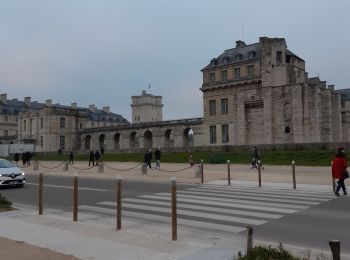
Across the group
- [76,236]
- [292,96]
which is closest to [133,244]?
[76,236]

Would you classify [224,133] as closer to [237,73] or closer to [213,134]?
[213,134]

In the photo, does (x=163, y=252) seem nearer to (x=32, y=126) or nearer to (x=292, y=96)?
(x=292, y=96)

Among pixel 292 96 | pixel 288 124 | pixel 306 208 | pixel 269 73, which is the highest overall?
pixel 269 73

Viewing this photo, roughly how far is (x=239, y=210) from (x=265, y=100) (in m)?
42.2

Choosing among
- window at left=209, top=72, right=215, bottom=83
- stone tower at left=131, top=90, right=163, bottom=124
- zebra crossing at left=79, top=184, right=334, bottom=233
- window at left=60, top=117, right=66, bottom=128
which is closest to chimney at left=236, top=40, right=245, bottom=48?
window at left=209, top=72, right=215, bottom=83

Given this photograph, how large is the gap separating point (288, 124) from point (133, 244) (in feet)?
152

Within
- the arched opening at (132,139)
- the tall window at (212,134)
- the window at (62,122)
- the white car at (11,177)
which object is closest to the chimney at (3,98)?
the window at (62,122)

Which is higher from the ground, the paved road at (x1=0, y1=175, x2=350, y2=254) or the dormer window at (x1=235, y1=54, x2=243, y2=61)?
the dormer window at (x1=235, y1=54, x2=243, y2=61)

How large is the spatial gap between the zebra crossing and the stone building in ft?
115

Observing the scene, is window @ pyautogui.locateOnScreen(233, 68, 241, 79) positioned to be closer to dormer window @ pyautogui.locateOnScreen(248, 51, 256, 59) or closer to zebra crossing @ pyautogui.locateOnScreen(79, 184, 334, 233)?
dormer window @ pyautogui.locateOnScreen(248, 51, 256, 59)

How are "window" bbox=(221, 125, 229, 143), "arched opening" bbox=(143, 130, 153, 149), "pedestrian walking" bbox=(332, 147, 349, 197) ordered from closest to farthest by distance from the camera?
"pedestrian walking" bbox=(332, 147, 349, 197) < "window" bbox=(221, 125, 229, 143) < "arched opening" bbox=(143, 130, 153, 149)

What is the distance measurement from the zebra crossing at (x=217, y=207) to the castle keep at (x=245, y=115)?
29.9 metres

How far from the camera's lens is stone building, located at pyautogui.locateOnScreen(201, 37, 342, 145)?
162 ft

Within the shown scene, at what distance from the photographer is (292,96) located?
4997 centimetres
